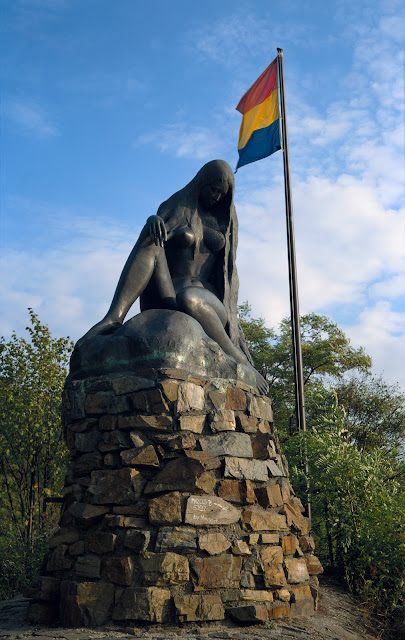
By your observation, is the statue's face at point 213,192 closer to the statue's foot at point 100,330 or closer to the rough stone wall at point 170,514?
the statue's foot at point 100,330

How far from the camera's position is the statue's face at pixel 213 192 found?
5.59 meters

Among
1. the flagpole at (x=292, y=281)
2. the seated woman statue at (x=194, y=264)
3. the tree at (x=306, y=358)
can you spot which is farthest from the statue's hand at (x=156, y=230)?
the tree at (x=306, y=358)

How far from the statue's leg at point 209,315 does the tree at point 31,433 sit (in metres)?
5.35

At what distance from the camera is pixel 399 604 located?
5.05 metres

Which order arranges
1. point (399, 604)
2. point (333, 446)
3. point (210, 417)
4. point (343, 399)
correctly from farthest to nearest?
point (343, 399) < point (333, 446) < point (399, 604) < point (210, 417)

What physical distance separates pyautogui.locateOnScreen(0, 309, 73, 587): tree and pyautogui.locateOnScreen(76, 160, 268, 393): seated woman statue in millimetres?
5073

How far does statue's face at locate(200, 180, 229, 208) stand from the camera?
5.59 m

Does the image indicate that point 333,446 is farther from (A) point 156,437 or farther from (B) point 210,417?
(A) point 156,437

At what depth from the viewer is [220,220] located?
582 centimetres

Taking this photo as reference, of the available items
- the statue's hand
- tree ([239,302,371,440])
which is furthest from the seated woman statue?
tree ([239,302,371,440])

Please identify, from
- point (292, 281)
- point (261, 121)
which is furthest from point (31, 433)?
point (261, 121)

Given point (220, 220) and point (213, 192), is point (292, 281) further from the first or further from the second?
point (213, 192)

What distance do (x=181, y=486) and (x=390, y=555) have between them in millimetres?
2253

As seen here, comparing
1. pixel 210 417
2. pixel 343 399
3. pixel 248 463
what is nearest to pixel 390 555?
pixel 248 463
